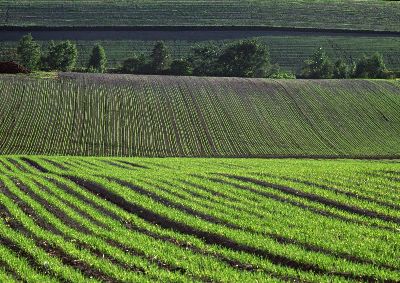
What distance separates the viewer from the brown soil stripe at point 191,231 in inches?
657

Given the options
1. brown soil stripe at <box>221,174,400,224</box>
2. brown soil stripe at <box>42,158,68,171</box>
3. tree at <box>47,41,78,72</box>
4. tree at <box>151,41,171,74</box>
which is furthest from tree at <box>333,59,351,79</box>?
brown soil stripe at <box>221,174,400,224</box>

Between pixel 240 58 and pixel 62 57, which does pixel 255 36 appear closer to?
pixel 240 58

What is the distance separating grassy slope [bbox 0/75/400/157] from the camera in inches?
2329

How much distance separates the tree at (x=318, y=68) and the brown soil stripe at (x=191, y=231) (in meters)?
89.3

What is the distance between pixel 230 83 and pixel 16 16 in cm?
7773

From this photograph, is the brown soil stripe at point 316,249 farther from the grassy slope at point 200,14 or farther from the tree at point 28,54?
the grassy slope at point 200,14

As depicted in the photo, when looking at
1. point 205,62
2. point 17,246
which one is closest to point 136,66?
point 205,62

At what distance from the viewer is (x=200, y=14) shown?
14538 cm

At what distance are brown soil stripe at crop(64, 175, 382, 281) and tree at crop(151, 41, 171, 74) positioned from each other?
82.3 metres

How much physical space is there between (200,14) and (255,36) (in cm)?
1916

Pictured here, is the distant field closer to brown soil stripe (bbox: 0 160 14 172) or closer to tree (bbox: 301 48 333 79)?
tree (bbox: 301 48 333 79)

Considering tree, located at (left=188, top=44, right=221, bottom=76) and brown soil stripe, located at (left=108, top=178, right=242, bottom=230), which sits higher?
brown soil stripe, located at (left=108, top=178, right=242, bottom=230)

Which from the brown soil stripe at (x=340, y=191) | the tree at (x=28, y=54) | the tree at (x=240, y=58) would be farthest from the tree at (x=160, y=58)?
the brown soil stripe at (x=340, y=191)

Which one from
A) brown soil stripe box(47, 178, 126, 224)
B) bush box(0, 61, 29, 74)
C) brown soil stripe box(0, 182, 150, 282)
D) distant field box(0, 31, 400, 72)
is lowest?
distant field box(0, 31, 400, 72)
